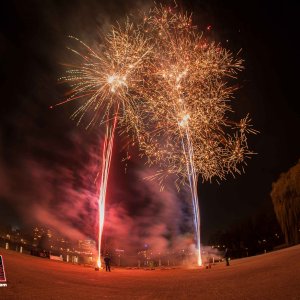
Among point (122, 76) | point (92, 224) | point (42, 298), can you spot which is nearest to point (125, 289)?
point (42, 298)

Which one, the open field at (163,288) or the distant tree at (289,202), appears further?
the distant tree at (289,202)

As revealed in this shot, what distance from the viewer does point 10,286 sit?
9.02 m

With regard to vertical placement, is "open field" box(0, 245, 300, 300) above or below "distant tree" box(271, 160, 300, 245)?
below

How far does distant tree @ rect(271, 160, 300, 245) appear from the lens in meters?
24.5

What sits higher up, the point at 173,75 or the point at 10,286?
the point at 173,75

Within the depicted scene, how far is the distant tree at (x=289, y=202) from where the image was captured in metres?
24.5

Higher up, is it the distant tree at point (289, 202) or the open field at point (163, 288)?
the distant tree at point (289, 202)

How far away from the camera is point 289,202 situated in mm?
25062

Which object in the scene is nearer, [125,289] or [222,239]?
[125,289]

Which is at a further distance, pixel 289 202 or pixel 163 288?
pixel 289 202

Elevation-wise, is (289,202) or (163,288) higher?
(289,202)

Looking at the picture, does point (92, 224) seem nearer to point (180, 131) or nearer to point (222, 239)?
point (180, 131)

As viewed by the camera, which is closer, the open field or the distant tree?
the open field

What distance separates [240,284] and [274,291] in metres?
1.74
